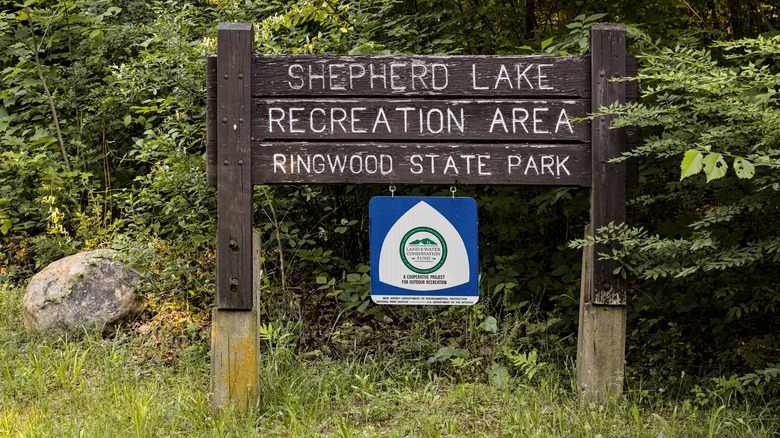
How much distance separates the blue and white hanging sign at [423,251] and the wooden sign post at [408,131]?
0.73 ft

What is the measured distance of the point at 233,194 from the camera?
4047 millimetres

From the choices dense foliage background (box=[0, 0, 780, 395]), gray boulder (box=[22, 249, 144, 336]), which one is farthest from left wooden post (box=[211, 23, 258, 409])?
gray boulder (box=[22, 249, 144, 336])

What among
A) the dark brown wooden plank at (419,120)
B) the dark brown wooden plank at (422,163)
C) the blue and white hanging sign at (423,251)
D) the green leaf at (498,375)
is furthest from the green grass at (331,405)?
the dark brown wooden plank at (419,120)

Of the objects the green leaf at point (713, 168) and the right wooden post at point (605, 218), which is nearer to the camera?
the green leaf at point (713, 168)

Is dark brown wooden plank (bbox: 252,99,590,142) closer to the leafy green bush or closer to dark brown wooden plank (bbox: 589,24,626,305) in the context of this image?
dark brown wooden plank (bbox: 589,24,626,305)

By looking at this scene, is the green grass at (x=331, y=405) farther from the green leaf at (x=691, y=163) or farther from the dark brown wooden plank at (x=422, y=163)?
the green leaf at (x=691, y=163)

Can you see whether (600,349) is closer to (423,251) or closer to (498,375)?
(498,375)

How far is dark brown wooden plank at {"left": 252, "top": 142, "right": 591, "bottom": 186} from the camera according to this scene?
4070 millimetres

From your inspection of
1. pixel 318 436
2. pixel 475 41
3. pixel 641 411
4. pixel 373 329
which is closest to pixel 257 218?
pixel 373 329

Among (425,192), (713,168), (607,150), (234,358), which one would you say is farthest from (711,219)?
(425,192)

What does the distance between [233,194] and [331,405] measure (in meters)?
1.32

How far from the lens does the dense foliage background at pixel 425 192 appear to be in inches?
171

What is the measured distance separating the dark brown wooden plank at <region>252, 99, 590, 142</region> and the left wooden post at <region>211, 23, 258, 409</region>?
116mm

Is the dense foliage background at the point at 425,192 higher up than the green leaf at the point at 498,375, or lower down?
higher up
